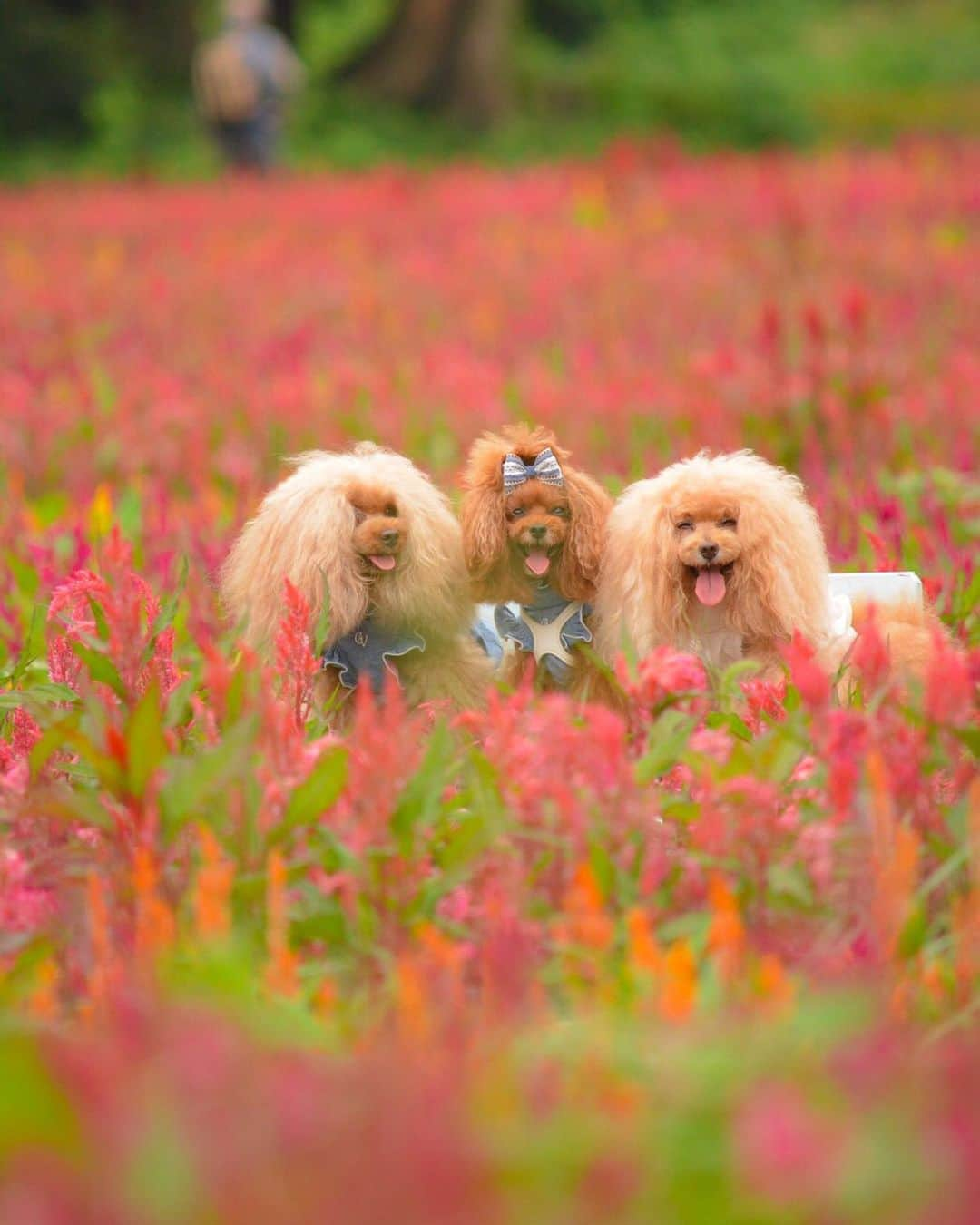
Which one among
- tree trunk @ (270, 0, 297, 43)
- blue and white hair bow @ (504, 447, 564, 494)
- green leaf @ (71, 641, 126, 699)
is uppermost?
tree trunk @ (270, 0, 297, 43)

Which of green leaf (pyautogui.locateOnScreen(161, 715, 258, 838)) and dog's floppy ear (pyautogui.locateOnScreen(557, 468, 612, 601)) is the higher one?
dog's floppy ear (pyautogui.locateOnScreen(557, 468, 612, 601))

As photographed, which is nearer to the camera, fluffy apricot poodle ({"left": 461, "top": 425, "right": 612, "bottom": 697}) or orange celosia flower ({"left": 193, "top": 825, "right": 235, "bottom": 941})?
orange celosia flower ({"left": 193, "top": 825, "right": 235, "bottom": 941})

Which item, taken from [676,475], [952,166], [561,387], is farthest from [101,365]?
[952,166]

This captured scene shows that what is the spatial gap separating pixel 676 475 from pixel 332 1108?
6.93 ft

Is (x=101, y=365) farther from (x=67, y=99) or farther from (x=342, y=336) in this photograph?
(x=67, y=99)

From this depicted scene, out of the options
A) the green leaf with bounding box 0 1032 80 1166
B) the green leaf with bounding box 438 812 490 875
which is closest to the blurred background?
the green leaf with bounding box 438 812 490 875

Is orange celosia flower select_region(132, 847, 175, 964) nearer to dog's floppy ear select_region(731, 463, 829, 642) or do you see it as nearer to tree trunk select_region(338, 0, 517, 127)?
dog's floppy ear select_region(731, 463, 829, 642)

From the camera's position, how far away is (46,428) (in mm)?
6891

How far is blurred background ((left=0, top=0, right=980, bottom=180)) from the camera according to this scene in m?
21.3

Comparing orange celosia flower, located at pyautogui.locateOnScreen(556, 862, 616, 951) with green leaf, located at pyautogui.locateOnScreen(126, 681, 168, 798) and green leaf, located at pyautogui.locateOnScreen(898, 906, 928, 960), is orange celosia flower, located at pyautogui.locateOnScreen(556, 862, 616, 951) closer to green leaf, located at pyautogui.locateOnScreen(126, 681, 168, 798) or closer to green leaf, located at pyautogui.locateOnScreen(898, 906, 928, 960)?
green leaf, located at pyautogui.locateOnScreen(898, 906, 928, 960)

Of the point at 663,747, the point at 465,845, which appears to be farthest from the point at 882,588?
the point at 465,845

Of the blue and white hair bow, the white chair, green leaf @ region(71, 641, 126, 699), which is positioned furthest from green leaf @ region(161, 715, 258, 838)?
the white chair

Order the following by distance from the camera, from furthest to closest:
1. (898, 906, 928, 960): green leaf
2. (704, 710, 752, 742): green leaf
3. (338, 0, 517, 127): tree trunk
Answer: (338, 0, 517, 127): tree trunk, (704, 710, 752, 742): green leaf, (898, 906, 928, 960): green leaf

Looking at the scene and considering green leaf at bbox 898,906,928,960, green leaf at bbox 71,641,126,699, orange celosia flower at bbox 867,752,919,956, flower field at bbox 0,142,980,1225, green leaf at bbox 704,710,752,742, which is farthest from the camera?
green leaf at bbox 704,710,752,742
